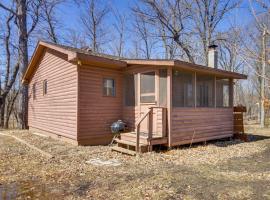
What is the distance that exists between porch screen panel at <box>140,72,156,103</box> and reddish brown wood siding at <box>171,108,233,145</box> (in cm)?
99

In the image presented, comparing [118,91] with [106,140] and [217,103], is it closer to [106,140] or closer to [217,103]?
[106,140]

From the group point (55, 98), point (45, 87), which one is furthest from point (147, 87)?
point (45, 87)

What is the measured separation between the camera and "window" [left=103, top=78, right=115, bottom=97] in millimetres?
10867

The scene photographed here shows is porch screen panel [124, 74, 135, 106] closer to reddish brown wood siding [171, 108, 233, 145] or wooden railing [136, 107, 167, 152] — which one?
wooden railing [136, 107, 167, 152]

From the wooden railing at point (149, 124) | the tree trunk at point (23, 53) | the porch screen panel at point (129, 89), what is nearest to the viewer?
the wooden railing at point (149, 124)

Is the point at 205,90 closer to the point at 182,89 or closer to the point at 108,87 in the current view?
the point at 182,89

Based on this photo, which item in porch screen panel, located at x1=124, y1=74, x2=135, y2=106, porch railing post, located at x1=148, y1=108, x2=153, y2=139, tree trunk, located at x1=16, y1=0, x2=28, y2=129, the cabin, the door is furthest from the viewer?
tree trunk, located at x1=16, y1=0, x2=28, y2=129

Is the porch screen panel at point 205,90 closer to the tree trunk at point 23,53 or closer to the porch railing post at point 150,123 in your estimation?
the porch railing post at point 150,123

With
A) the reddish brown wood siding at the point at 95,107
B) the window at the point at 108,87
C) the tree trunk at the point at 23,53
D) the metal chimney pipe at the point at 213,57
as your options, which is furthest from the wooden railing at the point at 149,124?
the tree trunk at the point at 23,53

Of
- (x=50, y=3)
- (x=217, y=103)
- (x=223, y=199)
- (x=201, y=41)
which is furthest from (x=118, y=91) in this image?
(x=201, y=41)

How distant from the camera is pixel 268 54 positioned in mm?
4145

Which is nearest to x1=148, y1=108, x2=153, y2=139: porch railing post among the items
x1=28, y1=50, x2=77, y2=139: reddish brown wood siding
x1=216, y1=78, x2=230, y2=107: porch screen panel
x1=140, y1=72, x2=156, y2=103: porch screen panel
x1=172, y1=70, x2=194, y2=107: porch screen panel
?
x1=140, y1=72, x2=156, y2=103: porch screen panel

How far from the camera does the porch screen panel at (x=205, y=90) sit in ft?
35.8

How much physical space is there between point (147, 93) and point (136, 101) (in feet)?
2.15
